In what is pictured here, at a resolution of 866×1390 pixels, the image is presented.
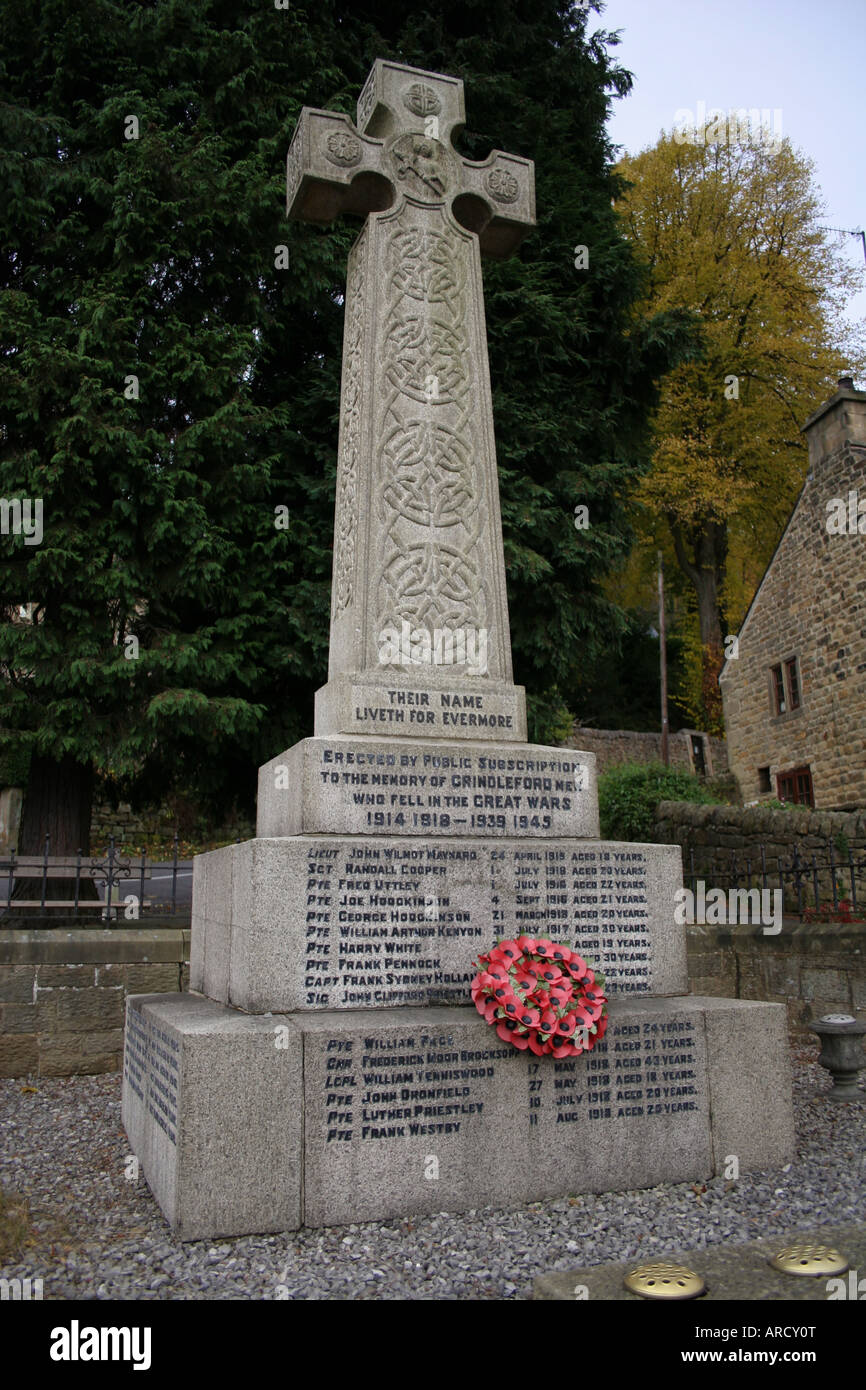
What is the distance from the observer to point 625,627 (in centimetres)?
1138

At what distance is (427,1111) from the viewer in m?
3.71

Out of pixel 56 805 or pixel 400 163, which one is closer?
pixel 400 163

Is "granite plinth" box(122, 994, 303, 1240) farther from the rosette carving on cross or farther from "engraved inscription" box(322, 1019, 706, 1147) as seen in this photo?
the rosette carving on cross

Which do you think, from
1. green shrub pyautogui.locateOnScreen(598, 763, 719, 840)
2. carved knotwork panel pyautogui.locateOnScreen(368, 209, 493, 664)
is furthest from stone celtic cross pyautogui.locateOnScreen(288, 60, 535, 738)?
green shrub pyautogui.locateOnScreen(598, 763, 719, 840)

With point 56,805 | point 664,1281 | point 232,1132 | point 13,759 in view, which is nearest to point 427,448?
point 232,1132

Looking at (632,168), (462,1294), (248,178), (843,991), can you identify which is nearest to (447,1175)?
(462,1294)

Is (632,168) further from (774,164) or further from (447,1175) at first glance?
(447,1175)

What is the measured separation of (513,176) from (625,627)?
596cm

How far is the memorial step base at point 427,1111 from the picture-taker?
3.45 meters

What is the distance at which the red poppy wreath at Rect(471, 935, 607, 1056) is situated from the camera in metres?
3.86

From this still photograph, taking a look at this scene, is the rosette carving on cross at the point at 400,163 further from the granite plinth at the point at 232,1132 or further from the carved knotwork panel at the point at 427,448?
the granite plinth at the point at 232,1132

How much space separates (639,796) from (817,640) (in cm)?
458

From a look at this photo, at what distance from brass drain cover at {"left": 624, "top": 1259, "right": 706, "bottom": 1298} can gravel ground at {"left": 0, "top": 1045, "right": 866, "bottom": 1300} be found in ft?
1.85

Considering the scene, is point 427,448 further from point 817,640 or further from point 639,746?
point 639,746
